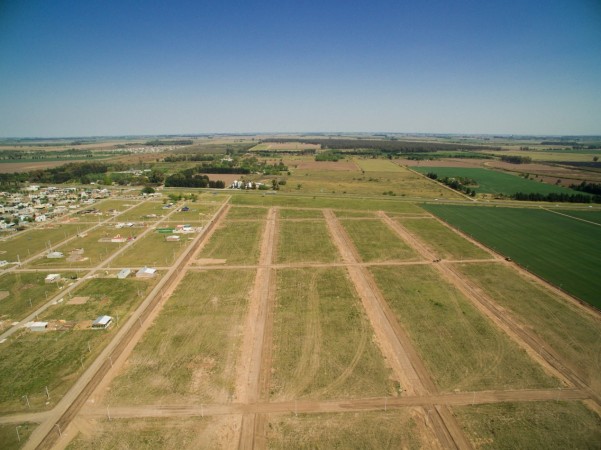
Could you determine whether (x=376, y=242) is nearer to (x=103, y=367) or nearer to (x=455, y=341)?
(x=455, y=341)

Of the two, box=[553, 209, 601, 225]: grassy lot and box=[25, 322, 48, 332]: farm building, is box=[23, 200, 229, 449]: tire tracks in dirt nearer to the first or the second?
box=[25, 322, 48, 332]: farm building

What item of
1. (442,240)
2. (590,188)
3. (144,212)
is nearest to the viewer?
(442,240)

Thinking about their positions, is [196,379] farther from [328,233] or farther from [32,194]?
[32,194]

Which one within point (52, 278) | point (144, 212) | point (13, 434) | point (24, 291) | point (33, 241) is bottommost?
point (13, 434)

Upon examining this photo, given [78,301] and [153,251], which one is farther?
[153,251]

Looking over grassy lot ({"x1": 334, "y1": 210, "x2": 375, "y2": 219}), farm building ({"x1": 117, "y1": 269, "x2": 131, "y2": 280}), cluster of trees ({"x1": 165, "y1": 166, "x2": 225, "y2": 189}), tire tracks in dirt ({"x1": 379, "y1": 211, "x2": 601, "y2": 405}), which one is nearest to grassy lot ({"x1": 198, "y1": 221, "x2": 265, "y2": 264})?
farm building ({"x1": 117, "y1": 269, "x2": 131, "y2": 280})

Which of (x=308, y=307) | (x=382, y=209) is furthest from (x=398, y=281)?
(x=382, y=209)

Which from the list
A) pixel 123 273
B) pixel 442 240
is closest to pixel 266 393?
pixel 123 273
